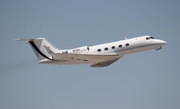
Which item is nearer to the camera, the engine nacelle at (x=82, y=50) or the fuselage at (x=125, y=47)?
the fuselage at (x=125, y=47)

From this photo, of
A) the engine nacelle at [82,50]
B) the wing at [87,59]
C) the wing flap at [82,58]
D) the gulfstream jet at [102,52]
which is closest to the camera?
the wing flap at [82,58]

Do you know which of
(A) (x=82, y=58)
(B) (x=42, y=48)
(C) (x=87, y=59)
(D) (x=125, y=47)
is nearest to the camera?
(D) (x=125, y=47)

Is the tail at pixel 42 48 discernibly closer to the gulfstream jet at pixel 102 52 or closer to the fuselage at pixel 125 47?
the gulfstream jet at pixel 102 52

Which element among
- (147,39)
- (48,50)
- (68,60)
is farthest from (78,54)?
(147,39)

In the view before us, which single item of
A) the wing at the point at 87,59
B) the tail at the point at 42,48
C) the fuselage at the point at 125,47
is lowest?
the wing at the point at 87,59

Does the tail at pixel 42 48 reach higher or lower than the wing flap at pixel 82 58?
higher

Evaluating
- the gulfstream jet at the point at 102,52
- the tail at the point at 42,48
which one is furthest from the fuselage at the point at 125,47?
the tail at the point at 42,48

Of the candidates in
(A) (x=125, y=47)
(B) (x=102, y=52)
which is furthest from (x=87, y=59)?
(A) (x=125, y=47)

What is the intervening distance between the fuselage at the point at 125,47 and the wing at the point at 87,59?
0.63 metres

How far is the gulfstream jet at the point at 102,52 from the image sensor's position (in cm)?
4019

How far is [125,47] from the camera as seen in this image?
4019 centimetres

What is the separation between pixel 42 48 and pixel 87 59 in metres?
6.96

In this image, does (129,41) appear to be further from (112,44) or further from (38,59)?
(38,59)

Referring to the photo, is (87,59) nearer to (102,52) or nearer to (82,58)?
(82,58)
